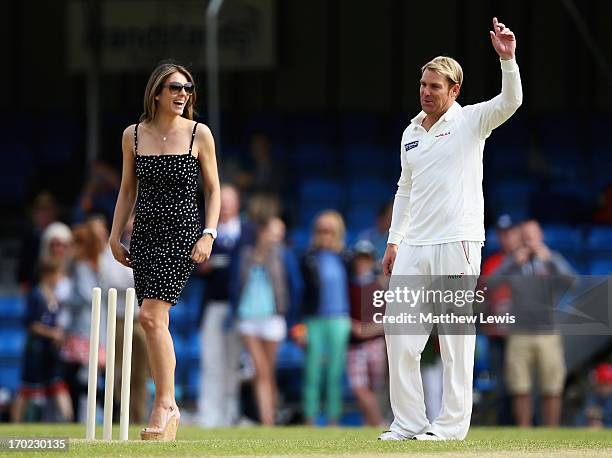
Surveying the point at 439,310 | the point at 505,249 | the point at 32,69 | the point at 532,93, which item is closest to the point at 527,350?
the point at 505,249

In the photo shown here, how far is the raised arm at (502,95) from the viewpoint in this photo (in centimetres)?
769

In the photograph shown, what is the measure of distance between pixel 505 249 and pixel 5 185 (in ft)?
27.4

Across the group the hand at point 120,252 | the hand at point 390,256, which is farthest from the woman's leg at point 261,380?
the hand at point 120,252

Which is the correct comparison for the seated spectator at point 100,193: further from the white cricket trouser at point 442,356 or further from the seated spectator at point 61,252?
the white cricket trouser at point 442,356

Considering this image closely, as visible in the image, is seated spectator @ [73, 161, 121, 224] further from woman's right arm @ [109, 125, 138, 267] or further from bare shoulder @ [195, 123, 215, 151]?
bare shoulder @ [195, 123, 215, 151]

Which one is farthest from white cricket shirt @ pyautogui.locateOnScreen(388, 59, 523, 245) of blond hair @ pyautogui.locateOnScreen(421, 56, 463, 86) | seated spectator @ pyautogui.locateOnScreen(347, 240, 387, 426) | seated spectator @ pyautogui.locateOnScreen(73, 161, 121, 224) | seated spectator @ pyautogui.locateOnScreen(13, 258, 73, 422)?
seated spectator @ pyautogui.locateOnScreen(73, 161, 121, 224)

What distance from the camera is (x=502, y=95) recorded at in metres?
7.84

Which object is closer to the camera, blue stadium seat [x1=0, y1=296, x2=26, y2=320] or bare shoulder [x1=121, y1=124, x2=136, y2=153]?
bare shoulder [x1=121, y1=124, x2=136, y2=153]

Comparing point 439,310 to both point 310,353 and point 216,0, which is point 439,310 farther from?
point 216,0

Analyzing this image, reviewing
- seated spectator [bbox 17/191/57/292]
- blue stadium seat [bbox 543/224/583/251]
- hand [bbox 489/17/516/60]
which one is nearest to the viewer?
hand [bbox 489/17/516/60]

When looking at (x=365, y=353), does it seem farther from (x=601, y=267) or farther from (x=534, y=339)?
(x=601, y=267)

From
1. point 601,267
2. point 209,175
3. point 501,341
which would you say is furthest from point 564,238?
point 209,175

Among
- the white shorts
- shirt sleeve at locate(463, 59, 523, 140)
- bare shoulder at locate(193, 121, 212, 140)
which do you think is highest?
shirt sleeve at locate(463, 59, 523, 140)

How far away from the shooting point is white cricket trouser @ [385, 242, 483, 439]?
26.3ft
